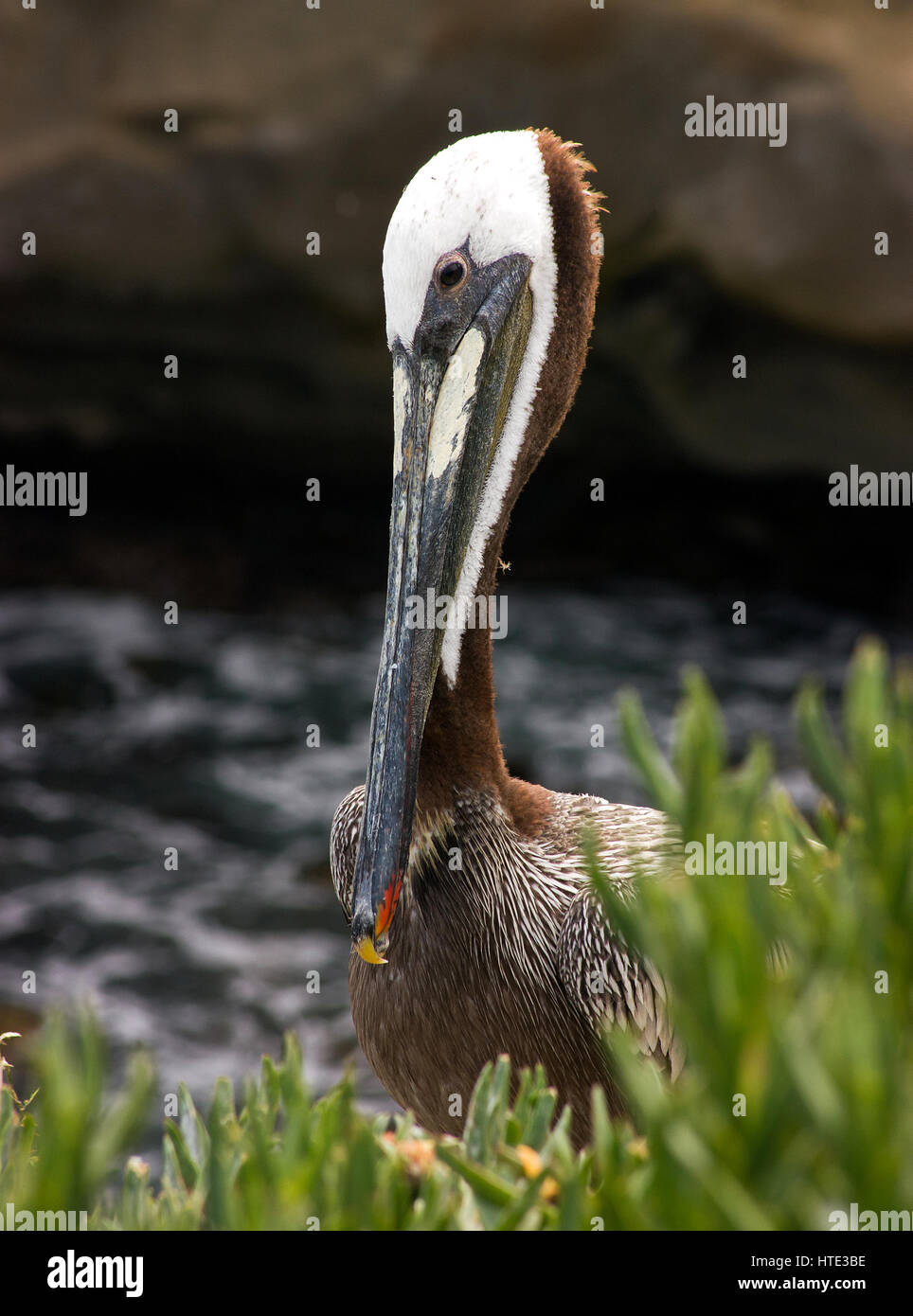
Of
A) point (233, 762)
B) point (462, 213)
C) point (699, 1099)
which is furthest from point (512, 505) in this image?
point (233, 762)

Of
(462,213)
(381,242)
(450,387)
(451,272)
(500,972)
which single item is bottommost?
(500,972)

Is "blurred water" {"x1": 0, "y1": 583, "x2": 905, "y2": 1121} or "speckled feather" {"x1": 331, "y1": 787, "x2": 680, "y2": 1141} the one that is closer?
"speckled feather" {"x1": 331, "y1": 787, "x2": 680, "y2": 1141}

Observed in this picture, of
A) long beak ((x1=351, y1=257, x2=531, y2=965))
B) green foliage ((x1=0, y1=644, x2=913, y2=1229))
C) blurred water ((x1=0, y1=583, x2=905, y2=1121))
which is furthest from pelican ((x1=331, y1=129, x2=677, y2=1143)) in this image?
blurred water ((x1=0, y1=583, x2=905, y2=1121))

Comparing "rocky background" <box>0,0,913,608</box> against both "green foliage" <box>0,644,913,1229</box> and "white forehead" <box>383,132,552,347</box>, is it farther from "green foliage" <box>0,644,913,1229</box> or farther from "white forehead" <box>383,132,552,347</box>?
"green foliage" <box>0,644,913,1229</box>

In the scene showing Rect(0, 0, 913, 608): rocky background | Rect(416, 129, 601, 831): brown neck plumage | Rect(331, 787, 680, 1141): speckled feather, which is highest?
Rect(0, 0, 913, 608): rocky background

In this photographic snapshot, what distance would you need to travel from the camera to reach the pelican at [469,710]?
2.78 meters

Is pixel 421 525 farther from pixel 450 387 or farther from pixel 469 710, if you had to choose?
pixel 469 710

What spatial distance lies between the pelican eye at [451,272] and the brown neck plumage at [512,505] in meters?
0.25

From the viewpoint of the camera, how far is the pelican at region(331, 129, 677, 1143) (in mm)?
2781

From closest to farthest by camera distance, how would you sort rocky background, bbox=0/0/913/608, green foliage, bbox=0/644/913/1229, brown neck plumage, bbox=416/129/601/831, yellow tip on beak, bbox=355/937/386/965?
green foliage, bbox=0/644/913/1229 < yellow tip on beak, bbox=355/937/386/965 < brown neck plumage, bbox=416/129/601/831 < rocky background, bbox=0/0/913/608

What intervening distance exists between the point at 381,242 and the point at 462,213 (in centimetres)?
530

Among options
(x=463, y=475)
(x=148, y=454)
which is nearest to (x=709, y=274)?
(x=148, y=454)

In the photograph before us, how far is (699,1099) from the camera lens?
95cm

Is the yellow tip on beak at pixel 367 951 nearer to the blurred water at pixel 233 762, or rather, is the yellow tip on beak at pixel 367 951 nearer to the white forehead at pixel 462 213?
the white forehead at pixel 462 213
